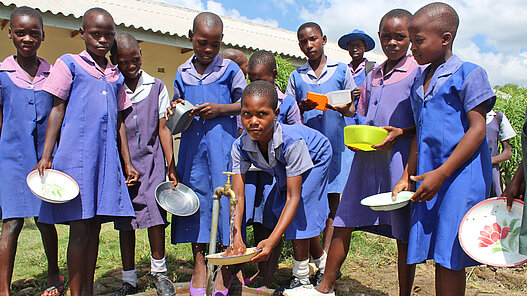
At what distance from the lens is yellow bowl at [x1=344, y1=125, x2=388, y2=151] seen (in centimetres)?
229

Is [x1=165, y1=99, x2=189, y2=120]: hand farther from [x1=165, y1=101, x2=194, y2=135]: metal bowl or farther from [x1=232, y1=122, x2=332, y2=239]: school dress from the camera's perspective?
[x1=232, y1=122, x2=332, y2=239]: school dress

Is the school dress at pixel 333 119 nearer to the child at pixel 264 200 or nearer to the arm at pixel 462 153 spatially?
the child at pixel 264 200

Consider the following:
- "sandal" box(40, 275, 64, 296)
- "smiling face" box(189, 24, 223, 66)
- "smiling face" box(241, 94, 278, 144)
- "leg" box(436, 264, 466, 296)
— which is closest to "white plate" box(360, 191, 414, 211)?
"leg" box(436, 264, 466, 296)

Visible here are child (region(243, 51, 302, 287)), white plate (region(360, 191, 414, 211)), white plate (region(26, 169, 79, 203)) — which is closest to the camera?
white plate (region(360, 191, 414, 211))

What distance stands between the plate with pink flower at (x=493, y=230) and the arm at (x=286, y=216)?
0.86 meters

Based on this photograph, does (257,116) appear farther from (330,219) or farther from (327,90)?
(330,219)

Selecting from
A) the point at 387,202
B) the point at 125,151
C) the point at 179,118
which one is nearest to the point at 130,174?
the point at 125,151

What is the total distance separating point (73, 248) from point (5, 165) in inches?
27.0

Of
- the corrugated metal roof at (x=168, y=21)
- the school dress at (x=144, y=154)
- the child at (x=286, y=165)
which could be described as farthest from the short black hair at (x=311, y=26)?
the corrugated metal roof at (x=168, y=21)

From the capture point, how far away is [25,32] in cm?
266

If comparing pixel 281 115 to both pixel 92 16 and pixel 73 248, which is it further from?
pixel 73 248

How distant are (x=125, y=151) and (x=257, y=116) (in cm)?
94

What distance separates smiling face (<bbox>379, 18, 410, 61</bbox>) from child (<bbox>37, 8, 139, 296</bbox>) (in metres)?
1.64

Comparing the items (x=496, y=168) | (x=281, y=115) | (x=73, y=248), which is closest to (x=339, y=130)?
(x=281, y=115)
